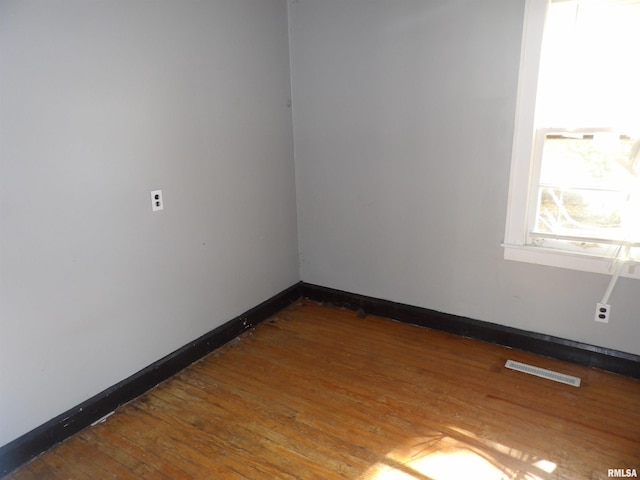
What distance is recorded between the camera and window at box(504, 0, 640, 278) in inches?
85.1

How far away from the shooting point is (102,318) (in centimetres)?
221

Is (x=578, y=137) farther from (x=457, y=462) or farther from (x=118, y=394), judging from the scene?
(x=118, y=394)

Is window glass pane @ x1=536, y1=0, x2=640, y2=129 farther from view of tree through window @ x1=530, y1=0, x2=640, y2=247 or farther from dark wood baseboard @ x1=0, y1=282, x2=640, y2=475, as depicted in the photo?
dark wood baseboard @ x1=0, y1=282, x2=640, y2=475

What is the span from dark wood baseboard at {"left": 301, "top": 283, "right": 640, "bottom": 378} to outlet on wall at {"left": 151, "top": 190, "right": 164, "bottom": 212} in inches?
60.4

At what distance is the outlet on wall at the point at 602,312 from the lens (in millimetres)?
Answer: 2449

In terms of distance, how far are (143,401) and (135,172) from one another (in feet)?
4.01

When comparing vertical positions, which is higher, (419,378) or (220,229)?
(220,229)

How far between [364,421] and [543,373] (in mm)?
1120

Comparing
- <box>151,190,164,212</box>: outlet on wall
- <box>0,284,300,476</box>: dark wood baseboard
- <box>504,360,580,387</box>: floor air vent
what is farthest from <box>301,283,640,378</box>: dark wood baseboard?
<box>151,190,164,212</box>: outlet on wall

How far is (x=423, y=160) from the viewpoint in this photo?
2.82 meters

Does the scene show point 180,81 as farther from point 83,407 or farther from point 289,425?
point 289,425

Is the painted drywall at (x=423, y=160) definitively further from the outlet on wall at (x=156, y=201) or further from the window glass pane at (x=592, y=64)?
the outlet on wall at (x=156, y=201)

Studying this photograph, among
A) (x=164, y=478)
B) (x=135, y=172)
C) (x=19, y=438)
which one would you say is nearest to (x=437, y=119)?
(x=135, y=172)

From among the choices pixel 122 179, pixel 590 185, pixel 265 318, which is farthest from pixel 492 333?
pixel 122 179
